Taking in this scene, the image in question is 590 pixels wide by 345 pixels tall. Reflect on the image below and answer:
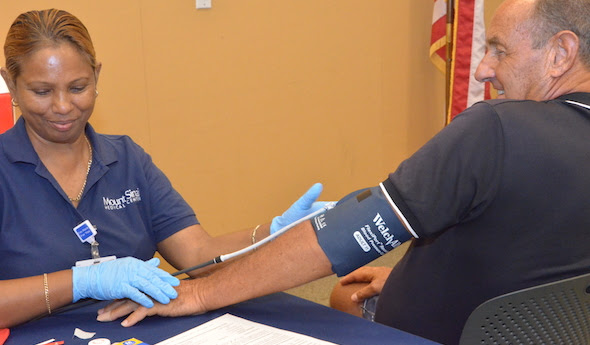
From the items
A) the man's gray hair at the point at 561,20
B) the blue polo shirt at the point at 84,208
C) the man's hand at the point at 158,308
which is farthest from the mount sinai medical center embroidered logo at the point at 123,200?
the man's gray hair at the point at 561,20

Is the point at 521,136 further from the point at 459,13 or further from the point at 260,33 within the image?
the point at 459,13

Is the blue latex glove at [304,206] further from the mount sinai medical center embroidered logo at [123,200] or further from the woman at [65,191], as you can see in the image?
the mount sinai medical center embroidered logo at [123,200]

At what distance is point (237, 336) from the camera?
1217 millimetres

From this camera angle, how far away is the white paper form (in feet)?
3.90

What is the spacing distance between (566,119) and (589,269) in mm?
310

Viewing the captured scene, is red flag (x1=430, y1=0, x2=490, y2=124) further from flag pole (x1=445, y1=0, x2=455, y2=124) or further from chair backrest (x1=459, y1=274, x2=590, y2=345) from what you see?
chair backrest (x1=459, y1=274, x2=590, y2=345)

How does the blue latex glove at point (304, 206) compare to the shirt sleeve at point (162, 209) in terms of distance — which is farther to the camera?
the shirt sleeve at point (162, 209)

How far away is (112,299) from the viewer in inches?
54.9

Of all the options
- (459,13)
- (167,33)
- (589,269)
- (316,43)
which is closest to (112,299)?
(589,269)

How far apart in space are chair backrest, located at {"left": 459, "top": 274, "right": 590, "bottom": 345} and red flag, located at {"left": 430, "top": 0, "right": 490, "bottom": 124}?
262cm

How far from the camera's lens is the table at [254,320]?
3.99 ft

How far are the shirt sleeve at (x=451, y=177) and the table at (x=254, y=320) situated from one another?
212 mm

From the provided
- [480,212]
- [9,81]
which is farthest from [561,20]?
[9,81]

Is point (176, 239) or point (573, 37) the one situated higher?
point (573, 37)
